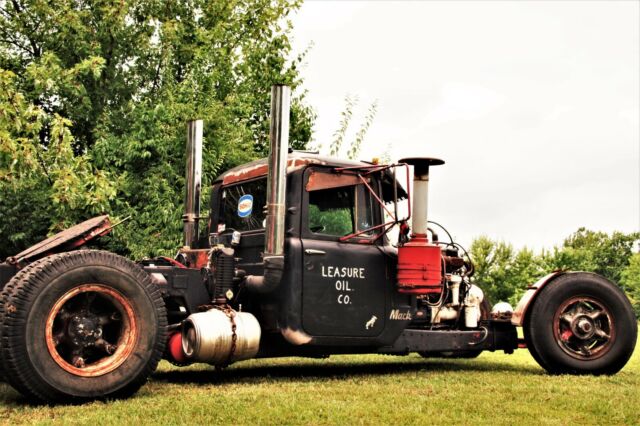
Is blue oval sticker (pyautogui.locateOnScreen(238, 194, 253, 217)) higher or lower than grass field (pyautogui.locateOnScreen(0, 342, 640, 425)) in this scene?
higher

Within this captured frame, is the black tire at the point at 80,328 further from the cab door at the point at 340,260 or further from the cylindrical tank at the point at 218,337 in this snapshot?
the cab door at the point at 340,260

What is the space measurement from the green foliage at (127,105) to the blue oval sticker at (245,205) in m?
5.35

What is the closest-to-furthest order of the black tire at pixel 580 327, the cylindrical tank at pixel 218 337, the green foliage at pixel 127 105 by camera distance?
the cylindrical tank at pixel 218 337
the black tire at pixel 580 327
the green foliage at pixel 127 105

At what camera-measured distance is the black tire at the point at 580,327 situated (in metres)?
9.65

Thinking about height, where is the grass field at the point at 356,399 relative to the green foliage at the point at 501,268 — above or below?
below

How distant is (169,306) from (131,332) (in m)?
1.39

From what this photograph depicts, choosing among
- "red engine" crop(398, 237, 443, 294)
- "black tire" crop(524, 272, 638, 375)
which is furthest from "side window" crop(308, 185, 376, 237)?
"black tire" crop(524, 272, 638, 375)

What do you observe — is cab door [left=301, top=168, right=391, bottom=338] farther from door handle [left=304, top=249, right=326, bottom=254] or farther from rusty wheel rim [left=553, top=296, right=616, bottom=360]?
rusty wheel rim [left=553, top=296, right=616, bottom=360]

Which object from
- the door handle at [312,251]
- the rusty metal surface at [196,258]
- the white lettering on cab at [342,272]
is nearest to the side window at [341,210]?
the door handle at [312,251]

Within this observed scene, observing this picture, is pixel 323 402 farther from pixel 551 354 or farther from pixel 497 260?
pixel 497 260

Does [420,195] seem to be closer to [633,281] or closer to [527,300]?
[527,300]

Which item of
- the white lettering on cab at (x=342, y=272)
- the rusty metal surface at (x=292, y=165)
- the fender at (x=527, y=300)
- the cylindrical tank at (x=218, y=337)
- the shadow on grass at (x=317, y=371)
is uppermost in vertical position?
the rusty metal surface at (x=292, y=165)

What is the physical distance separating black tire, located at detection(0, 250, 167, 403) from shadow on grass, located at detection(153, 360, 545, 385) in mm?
1353

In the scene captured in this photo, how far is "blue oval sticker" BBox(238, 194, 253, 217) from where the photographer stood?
9.46 meters
